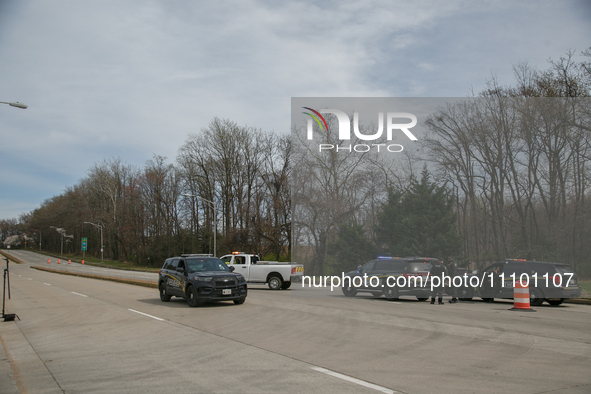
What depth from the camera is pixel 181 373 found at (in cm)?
701

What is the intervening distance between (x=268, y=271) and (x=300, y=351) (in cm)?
1691

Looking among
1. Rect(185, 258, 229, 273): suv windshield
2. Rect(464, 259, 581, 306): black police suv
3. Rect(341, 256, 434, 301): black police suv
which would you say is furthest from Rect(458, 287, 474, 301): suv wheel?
Rect(185, 258, 229, 273): suv windshield

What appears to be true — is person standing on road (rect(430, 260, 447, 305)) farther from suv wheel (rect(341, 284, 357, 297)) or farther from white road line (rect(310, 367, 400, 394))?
white road line (rect(310, 367, 400, 394))

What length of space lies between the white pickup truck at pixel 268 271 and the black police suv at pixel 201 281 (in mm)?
7072

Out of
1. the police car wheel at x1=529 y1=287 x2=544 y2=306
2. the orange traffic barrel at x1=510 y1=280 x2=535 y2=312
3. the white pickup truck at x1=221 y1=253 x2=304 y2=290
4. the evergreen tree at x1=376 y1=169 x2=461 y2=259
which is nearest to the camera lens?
the orange traffic barrel at x1=510 y1=280 x2=535 y2=312

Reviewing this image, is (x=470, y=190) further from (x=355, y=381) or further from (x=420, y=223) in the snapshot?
(x=355, y=381)

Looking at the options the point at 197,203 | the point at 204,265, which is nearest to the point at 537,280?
the point at 204,265

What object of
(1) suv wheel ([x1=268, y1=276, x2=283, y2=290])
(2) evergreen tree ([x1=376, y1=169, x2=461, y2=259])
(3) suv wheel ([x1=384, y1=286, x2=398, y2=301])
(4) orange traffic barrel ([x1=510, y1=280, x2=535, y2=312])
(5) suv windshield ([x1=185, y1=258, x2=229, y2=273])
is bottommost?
(1) suv wheel ([x1=268, y1=276, x2=283, y2=290])

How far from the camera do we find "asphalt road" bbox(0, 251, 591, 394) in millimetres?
6379

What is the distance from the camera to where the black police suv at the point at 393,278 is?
18.8 meters

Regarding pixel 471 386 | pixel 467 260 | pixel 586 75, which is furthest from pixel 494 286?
pixel 586 75

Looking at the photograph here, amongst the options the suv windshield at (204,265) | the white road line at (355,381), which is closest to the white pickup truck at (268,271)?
the suv windshield at (204,265)

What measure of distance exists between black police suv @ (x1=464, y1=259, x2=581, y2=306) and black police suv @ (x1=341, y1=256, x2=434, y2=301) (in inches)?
100

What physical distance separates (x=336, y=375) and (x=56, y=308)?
46.0ft
